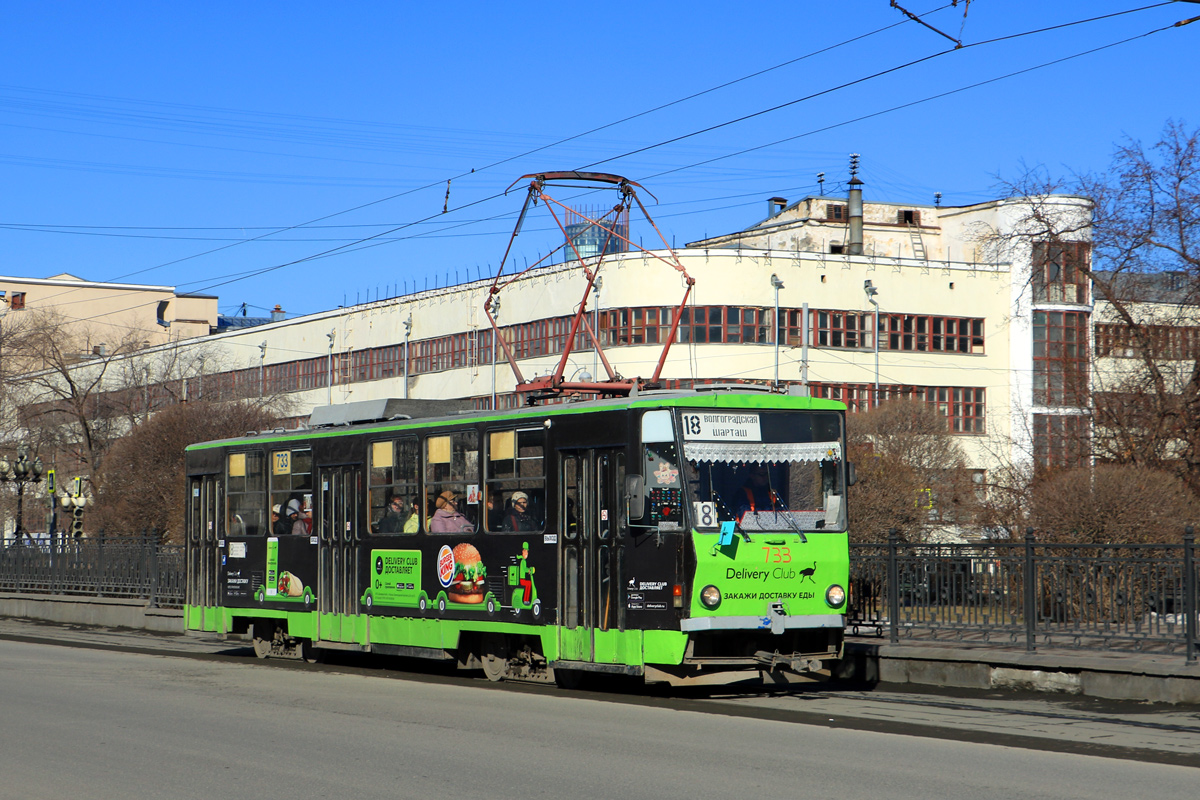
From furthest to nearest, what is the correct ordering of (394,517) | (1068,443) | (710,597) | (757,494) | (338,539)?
(1068,443)
(338,539)
(394,517)
(757,494)
(710,597)

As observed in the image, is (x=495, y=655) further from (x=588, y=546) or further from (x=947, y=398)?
(x=947, y=398)

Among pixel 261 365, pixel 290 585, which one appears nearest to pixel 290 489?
pixel 290 585

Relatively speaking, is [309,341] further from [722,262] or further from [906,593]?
[906,593]

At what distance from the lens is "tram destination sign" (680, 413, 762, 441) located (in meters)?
14.4

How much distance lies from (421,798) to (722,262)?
4866cm

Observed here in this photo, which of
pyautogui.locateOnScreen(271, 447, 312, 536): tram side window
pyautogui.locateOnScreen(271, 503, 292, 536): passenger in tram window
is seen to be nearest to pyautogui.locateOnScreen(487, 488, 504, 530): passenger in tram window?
pyautogui.locateOnScreen(271, 447, 312, 536): tram side window

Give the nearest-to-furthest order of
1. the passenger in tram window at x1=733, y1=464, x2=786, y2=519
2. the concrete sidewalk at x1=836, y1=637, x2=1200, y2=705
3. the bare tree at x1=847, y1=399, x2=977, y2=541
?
the concrete sidewalk at x1=836, y1=637, x2=1200, y2=705 → the passenger in tram window at x1=733, y1=464, x2=786, y2=519 → the bare tree at x1=847, y1=399, x2=977, y2=541

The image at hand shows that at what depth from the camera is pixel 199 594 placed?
2195 cm

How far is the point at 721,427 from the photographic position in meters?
14.5

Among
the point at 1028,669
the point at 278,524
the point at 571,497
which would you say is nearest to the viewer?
the point at 1028,669

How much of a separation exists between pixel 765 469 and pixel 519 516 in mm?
2981

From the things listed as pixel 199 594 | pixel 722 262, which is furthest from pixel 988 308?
pixel 199 594

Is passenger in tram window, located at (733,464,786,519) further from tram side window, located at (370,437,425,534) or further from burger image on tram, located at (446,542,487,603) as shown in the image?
tram side window, located at (370,437,425,534)

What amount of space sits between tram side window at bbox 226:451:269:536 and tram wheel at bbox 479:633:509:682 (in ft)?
17.1
